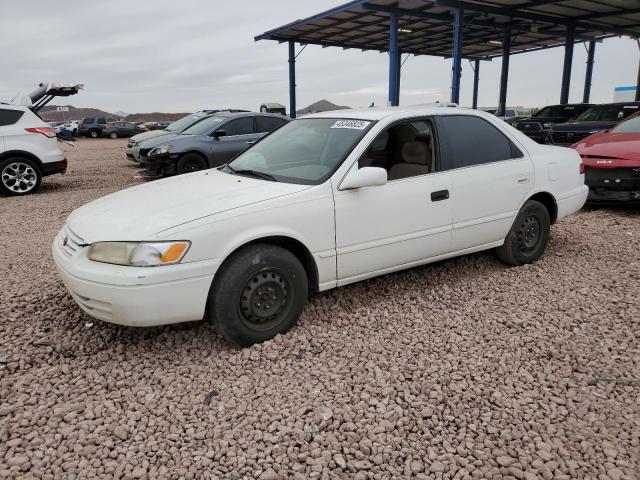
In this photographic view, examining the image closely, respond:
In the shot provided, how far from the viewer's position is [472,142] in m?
4.33

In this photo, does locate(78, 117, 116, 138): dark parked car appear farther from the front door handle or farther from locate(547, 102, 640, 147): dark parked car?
the front door handle

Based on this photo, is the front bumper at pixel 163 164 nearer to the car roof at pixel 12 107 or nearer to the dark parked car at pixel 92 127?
the car roof at pixel 12 107

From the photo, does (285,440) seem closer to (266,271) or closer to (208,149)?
(266,271)

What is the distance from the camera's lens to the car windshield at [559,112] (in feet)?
49.9

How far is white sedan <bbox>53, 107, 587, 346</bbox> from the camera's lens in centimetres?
298

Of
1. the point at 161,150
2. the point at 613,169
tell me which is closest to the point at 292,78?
the point at 161,150

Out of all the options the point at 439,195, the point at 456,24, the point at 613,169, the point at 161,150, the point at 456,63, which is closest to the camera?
A: the point at 439,195

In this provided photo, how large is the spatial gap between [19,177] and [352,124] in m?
8.15

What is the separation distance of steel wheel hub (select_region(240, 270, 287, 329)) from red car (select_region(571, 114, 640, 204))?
5.49 meters

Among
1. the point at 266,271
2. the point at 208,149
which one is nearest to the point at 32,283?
the point at 266,271

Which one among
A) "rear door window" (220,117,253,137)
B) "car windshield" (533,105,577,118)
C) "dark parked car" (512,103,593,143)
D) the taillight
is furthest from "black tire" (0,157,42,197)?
"car windshield" (533,105,577,118)

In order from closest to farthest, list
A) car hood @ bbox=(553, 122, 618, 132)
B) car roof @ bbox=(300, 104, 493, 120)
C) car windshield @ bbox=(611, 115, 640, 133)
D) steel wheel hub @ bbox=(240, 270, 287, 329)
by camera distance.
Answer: steel wheel hub @ bbox=(240, 270, 287, 329) < car roof @ bbox=(300, 104, 493, 120) < car windshield @ bbox=(611, 115, 640, 133) < car hood @ bbox=(553, 122, 618, 132)

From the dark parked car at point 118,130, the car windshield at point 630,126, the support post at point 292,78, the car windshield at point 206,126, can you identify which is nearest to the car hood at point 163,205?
the car windshield at point 630,126

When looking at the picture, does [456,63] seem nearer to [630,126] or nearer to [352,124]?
[630,126]
